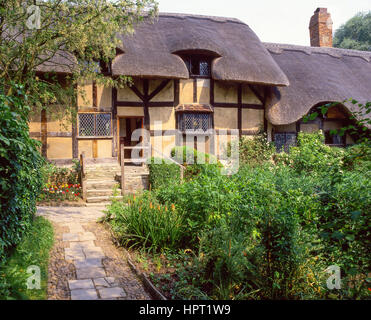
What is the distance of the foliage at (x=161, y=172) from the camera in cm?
1036

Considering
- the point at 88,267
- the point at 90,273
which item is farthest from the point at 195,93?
the point at 90,273

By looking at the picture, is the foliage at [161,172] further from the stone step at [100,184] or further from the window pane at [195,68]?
the window pane at [195,68]

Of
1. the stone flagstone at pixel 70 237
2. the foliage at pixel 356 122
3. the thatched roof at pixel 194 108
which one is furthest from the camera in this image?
the thatched roof at pixel 194 108

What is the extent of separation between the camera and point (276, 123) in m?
13.0

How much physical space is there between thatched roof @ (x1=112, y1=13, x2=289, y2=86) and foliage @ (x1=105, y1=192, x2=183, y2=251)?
6.48 metres

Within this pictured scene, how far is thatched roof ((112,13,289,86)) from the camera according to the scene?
37.0 feet

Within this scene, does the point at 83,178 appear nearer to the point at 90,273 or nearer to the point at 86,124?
the point at 86,124

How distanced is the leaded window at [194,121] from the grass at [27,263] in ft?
22.7

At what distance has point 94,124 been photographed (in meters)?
11.5

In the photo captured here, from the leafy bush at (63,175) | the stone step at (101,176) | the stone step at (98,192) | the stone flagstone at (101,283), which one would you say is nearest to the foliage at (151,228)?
the stone flagstone at (101,283)

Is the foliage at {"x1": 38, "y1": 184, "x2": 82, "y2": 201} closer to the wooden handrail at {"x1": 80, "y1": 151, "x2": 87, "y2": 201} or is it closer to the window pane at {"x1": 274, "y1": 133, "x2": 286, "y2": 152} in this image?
the wooden handrail at {"x1": 80, "y1": 151, "x2": 87, "y2": 201}

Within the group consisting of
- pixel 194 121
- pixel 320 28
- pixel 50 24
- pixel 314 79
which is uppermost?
pixel 320 28

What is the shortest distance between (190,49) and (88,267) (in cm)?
936
